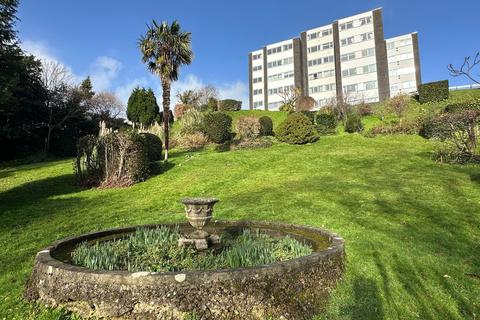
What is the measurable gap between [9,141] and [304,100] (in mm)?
30940

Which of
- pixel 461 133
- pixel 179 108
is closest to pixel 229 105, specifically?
pixel 179 108

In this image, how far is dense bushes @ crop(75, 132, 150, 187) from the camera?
16.8m

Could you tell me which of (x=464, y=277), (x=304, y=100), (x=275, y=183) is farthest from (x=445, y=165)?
(x=304, y=100)

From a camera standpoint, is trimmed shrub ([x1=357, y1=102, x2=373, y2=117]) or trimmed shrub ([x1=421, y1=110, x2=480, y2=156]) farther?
trimmed shrub ([x1=357, y1=102, x2=373, y2=117])

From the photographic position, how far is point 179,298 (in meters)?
4.43

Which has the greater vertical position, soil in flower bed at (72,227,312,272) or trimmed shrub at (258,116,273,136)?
trimmed shrub at (258,116,273,136)

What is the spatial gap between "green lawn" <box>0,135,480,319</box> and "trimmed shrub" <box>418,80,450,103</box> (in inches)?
728

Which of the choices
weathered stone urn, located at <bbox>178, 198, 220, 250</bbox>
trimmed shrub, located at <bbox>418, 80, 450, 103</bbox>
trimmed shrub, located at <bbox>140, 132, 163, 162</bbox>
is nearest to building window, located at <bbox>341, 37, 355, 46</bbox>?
trimmed shrub, located at <bbox>418, 80, 450, 103</bbox>

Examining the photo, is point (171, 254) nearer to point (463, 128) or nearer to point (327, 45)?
point (463, 128)

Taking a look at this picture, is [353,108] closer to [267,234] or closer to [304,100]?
[304,100]

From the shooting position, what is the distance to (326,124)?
3094cm

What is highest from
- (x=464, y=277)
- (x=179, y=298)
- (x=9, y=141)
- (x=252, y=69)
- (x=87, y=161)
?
(x=252, y=69)

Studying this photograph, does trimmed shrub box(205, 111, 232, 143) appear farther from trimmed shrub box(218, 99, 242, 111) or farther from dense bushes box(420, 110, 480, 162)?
trimmed shrub box(218, 99, 242, 111)

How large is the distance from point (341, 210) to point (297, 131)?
16057mm
